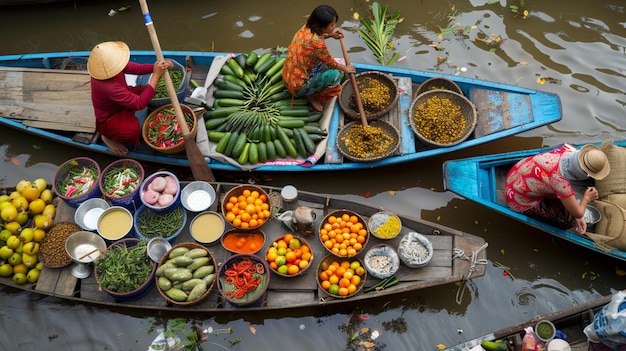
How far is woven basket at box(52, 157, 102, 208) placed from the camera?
16.0ft

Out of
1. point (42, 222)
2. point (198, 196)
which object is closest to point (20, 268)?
point (42, 222)

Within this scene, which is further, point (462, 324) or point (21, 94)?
point (21, 94)

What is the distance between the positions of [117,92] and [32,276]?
7.05 ft

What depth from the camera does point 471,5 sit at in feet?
23.5

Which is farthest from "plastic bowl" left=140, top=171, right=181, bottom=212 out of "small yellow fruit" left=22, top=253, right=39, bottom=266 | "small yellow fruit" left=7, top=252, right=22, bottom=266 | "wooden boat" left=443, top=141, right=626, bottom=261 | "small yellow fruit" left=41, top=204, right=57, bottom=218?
"wooden boat" left=443, top=141, right=626, bottom=261

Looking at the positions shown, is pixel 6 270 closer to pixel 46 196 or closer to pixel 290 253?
pixel 46 196

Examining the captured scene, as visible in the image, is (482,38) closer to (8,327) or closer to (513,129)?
(513,129)

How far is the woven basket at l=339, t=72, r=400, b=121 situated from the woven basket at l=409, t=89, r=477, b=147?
0.29 meters

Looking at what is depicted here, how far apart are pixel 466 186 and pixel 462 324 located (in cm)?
159

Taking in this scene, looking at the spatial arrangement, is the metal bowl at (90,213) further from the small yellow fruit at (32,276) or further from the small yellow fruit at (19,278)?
the small yellow fruit at (19,278)

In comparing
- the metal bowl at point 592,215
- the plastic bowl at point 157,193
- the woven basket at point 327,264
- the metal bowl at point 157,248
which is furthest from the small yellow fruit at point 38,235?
the metal bowl at point 592,215

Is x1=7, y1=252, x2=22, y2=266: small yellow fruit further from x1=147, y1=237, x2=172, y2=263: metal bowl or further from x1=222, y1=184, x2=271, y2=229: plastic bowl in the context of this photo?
x1=222, y1=184, x2=271, y2=229: plastic bowl

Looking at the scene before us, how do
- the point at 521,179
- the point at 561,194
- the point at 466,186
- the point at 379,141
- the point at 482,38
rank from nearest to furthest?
the point at 561,194 → the point at 521,179 → the point at 466,186 → the point at 379,141 → the point at 482,38

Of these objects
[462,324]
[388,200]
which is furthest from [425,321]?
[388,200]
